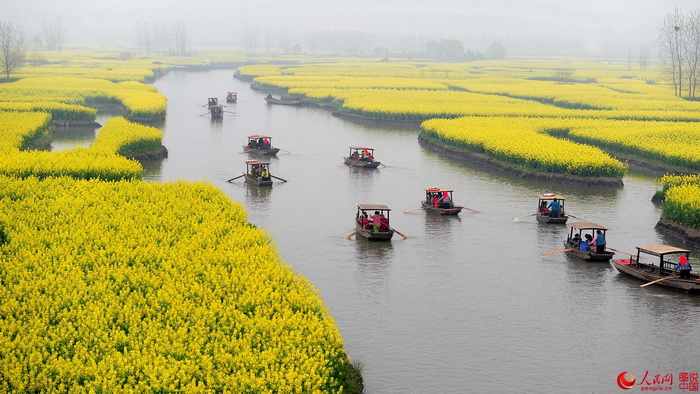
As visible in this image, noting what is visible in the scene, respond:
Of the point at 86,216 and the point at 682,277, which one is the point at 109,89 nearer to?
the point at 86,216

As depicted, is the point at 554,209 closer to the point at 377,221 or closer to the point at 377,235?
the point at 377,221

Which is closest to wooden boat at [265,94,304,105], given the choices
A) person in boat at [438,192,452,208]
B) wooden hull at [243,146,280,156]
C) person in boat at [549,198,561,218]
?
wooden hull at [243,146,280,156]

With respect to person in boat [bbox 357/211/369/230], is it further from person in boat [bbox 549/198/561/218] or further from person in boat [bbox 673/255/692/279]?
person in boat [bbox 673/255/692/279]

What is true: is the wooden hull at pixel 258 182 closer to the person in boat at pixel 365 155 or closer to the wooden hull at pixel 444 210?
the person in boat at pixel 365 155

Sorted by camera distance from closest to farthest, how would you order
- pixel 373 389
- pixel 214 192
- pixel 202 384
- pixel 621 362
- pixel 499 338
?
pixel 202 384, pixel 373 389, pixel 621 362, pixel 499 338, pixel 214 192

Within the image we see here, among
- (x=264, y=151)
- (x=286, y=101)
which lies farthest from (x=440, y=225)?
(x=286, y=101)

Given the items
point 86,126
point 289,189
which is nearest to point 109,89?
point 86,126
